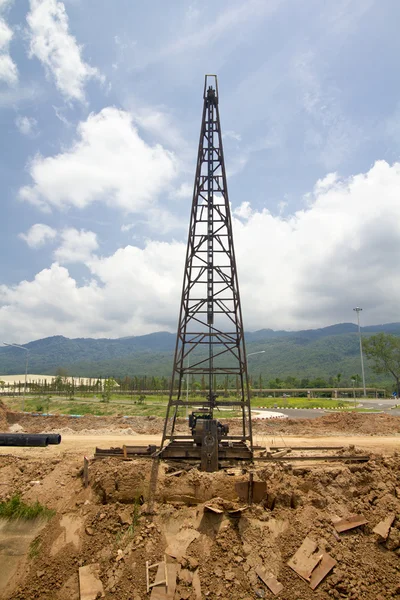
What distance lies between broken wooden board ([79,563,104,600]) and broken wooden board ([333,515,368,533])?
357 inches

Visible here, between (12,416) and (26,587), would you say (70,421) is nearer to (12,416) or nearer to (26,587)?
(12,416)

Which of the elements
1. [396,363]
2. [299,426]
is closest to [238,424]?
[299,426]

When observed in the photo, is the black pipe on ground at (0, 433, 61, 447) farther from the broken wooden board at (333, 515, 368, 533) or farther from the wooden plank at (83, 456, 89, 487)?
the broken wooden board at (333, 515, 368, 533)

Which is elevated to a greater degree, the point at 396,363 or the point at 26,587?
the point at 396,363

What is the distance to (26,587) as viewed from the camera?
47.8ft

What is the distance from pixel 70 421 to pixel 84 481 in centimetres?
2547

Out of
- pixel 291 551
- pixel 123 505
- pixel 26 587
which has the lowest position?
pixel 26 587

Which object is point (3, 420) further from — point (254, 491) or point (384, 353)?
point (384, 353)

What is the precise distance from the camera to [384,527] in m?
15.4

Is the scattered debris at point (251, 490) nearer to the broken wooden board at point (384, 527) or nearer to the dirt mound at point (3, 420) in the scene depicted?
the broken wooden board at point (384, 527)

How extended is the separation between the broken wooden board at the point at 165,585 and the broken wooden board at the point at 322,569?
472 cm

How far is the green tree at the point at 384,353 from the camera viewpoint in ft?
295

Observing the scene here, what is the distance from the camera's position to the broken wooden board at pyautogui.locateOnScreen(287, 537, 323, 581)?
1395 centimetres

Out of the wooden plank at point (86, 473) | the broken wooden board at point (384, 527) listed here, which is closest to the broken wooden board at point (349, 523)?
the broken wooden board at point (384, 527)
